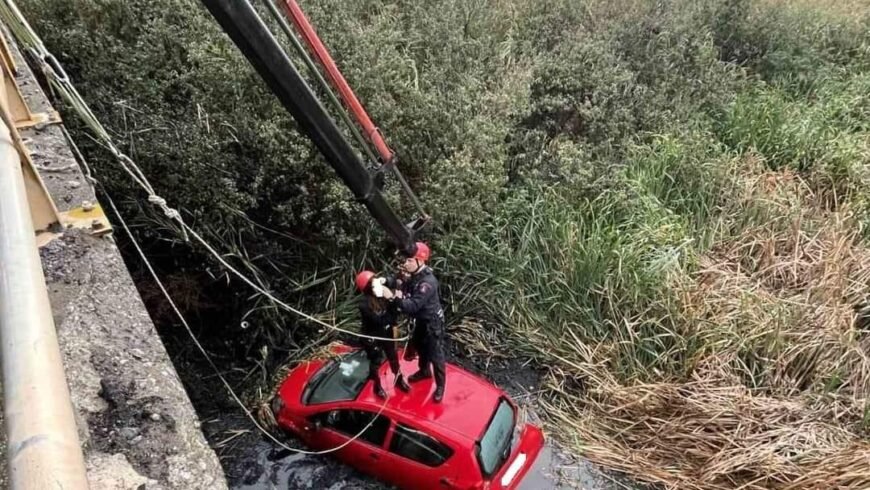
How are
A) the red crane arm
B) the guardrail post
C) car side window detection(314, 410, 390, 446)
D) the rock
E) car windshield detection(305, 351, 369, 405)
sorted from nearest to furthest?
the guardrail post → the rock → the red crane arm → car side window detection(314, 410, 390, 446) → car windshield detection(305, 351, 369, 405)

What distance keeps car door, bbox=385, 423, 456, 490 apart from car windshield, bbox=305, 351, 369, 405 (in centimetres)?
55

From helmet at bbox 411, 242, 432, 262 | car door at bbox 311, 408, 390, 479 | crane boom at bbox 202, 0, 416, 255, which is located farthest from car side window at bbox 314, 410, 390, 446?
crane boom at bbox 202, 0, 416, 255

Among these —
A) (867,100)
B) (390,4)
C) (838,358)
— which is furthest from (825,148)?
(390,4)

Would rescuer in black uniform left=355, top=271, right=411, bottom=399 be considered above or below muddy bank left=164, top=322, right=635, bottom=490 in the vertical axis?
above

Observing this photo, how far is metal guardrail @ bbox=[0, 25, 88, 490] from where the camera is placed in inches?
43.1

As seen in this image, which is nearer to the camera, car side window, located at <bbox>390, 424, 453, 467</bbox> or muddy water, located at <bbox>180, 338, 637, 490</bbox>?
car side window, located at <bbox>390, 424, 453, 467</bbox>

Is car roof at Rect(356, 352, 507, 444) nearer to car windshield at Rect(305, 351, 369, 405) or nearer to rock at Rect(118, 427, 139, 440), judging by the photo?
car windshield at Rect(305, 351, 369, 405)

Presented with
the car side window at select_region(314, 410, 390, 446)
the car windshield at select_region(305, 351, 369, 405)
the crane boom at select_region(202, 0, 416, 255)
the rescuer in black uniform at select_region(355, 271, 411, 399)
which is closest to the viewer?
the crane boom at select_region(202, 0, 416, 255)

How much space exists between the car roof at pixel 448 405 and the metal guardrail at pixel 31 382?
3.98 metres

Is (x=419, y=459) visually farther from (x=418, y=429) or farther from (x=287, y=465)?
(x=287, y=465)

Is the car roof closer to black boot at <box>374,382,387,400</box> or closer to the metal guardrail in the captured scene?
black boot at <box>374,382,387,400</box>

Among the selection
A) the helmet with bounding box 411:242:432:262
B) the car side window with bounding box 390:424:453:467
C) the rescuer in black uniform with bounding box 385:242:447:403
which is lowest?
the car side window with bounding box 390:424:453:467

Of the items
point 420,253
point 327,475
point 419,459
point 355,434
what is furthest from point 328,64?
point 327,475

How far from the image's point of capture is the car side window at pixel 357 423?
5472 mm
